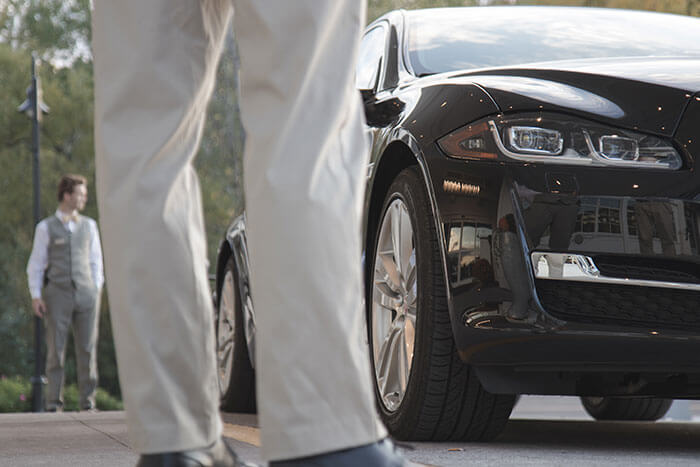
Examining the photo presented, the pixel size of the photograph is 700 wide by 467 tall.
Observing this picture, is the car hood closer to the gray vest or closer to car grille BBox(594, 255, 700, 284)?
car grille BBox(594, 255, 700, 284)

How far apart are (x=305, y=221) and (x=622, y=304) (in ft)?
4.73

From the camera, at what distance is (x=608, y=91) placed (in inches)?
114

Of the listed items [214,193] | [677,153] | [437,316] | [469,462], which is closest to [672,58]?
[677,153]

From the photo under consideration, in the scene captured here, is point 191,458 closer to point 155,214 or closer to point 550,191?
point 155,214

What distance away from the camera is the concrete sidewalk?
2957 mm

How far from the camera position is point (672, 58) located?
10.7 ft

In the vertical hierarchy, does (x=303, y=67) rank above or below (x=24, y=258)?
above

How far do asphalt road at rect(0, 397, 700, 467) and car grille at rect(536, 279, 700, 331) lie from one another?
346 mm

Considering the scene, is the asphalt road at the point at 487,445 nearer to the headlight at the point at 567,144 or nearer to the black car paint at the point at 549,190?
the black car paint at the point at 549,190

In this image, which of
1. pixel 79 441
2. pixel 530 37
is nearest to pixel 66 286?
pixel 79 441

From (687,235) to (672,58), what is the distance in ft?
2.48

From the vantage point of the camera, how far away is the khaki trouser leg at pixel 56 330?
9.90 m

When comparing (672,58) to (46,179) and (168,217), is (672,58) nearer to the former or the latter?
(168,217)

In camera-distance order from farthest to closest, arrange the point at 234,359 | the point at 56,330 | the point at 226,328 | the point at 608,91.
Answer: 1. the point at 56,330
2. the point at 226,328
3. the point at 234,359
4. the point at 608,91
